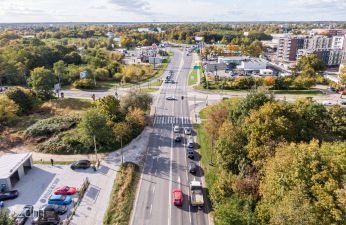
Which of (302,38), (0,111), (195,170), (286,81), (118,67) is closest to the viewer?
(195,170)

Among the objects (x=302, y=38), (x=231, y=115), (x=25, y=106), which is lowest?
(x=25, y=106)

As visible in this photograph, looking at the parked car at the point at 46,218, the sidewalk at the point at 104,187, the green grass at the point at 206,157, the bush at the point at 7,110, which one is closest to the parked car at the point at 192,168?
the green grass at the point at 206,157

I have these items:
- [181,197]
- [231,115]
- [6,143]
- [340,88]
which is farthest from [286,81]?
[6,143]

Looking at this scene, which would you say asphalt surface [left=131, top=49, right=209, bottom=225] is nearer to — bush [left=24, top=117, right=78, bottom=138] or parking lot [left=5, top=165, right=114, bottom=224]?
parking lot [left=5, top=165, right=114, bottom=224]

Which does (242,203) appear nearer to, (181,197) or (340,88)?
(181,197)

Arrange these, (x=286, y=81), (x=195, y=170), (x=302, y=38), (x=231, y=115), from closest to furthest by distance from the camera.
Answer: (x=195, y=170) → (x=231, y=115) → (x=286, y=81) → (x=302, y=38)

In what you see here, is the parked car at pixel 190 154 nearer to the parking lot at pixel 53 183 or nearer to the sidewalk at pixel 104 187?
the sidewalk at pixel 104 187
